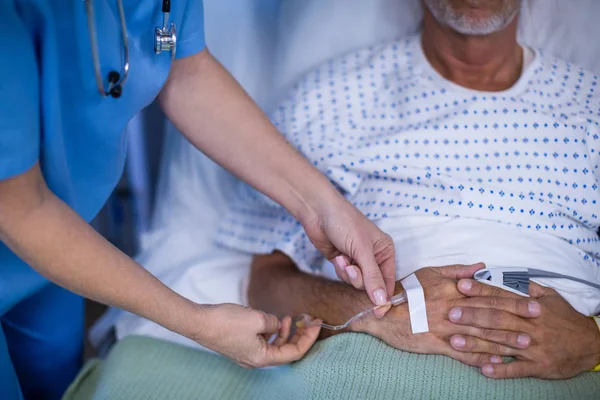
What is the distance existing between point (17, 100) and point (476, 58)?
1080mm

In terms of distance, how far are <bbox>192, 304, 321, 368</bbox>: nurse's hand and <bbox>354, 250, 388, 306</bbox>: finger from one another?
17 cm

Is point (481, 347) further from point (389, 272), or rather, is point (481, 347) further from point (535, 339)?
point (389, 272)

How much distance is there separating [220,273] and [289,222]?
216mm

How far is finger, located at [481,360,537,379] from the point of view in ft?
3.67

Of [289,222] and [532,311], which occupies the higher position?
[532,311]

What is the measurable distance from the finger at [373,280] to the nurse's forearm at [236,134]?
0.13 m

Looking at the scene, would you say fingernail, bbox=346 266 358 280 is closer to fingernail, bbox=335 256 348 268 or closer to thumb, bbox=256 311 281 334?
fingernail, bbox=335 256 348 268

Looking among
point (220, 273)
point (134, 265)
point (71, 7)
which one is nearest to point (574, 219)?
point (220, 273)

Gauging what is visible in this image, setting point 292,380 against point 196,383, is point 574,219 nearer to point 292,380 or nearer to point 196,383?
point 292,380

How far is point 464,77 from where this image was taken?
1552mm

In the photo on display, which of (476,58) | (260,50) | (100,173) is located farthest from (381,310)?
(260,50)

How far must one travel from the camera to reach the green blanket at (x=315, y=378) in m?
1.11

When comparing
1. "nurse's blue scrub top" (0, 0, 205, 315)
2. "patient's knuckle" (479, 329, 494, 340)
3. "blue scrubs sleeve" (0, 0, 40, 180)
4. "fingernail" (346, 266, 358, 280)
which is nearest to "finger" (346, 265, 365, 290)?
"fingernail" (346, 266, 358, 280)

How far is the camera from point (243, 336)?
103 cm
